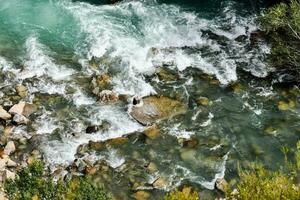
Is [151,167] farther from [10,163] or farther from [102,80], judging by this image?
[102,80]

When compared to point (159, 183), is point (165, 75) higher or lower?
higher

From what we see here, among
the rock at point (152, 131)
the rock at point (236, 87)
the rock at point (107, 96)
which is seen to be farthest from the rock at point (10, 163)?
the rock at point (236, 87)

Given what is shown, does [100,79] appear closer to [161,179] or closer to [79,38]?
[79,38]

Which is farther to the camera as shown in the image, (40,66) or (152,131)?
(40,66)

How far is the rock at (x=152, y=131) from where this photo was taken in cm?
1327

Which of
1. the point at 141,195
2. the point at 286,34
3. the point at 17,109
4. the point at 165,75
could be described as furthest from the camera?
the point at 286,34

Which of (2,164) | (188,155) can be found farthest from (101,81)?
(2,164)

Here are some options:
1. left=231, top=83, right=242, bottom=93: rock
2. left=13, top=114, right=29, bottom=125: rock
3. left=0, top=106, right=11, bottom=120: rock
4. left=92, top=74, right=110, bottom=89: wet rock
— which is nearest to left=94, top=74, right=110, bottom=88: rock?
left=92, top=74, right=110, bottom=89: wet rock

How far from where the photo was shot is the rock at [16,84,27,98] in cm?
1439

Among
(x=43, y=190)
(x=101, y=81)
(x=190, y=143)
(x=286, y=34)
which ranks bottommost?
(x=190, y=143)

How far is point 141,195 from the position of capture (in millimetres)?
11523

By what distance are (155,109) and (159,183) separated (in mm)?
2920

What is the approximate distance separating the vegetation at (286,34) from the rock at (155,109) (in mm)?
3808

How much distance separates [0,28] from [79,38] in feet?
9.89
